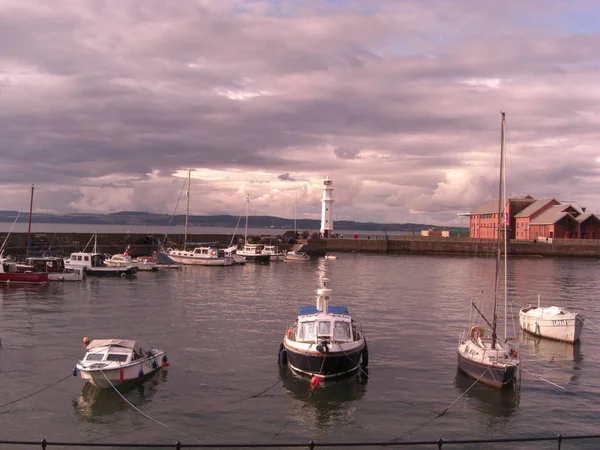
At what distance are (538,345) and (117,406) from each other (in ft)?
82.4

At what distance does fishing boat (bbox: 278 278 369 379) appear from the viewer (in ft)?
88.1

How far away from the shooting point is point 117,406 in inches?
943

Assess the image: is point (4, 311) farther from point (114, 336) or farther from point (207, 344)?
point (207, 344)

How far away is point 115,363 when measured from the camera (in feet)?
84.1

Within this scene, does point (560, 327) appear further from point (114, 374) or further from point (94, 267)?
point (94, 267)

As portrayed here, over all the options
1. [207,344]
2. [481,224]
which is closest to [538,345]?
[207,344]

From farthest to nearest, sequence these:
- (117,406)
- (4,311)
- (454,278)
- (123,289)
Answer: (454,278), (123,289), (4,311), (117,406)

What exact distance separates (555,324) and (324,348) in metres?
17.9

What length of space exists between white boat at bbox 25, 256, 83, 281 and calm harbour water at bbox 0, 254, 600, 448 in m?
5.64

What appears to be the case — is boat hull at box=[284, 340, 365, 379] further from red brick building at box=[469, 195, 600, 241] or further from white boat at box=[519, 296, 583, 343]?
red brick building at box=[469, 195, 600, 241]

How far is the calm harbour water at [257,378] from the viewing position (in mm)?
21938

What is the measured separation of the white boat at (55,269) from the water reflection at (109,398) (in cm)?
4012

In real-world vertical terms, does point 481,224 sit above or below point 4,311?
above

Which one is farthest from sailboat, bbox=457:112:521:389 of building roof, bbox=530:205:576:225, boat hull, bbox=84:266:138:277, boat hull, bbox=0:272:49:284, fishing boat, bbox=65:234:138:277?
building roof, bbox=530:205:576:225
